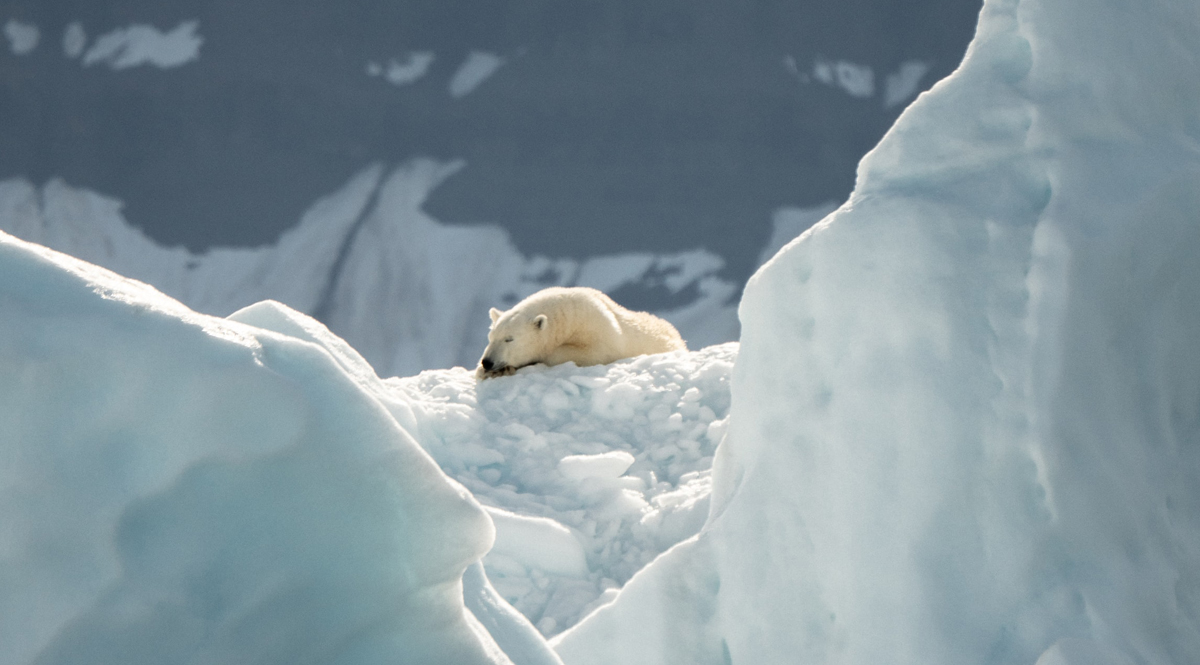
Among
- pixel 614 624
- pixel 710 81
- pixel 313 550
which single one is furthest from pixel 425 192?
pixel 313 550

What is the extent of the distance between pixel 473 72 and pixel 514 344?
12.6 meters

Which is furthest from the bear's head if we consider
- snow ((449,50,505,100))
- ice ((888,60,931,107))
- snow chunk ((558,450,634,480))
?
ice ((888,60,931,107))

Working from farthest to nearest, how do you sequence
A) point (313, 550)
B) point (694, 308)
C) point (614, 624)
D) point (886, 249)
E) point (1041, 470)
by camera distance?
1. point (694, 308)
2. point (614, 624)
3. point (886, 249)
4. point (1041, 470)
5. point (313, 550)

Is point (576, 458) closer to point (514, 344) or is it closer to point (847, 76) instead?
point (514, 344)

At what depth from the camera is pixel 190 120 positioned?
16438 millimetres

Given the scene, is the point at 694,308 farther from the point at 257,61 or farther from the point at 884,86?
the point at 257,61

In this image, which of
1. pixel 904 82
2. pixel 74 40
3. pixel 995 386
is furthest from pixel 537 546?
pixel 74 40

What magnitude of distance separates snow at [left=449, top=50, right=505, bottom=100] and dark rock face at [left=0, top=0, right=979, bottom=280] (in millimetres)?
108

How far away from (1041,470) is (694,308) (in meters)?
13.9

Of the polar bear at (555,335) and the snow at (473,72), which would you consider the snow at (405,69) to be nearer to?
the snow at (473,72)

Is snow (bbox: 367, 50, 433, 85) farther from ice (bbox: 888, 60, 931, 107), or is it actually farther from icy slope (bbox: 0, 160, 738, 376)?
ice (bbox: 888, 60, 931, 107)

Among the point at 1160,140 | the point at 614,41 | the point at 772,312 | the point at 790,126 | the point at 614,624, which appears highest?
the point at 1160,140

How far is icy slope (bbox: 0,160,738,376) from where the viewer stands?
52.2 feet

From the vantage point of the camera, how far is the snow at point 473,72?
1667cm
